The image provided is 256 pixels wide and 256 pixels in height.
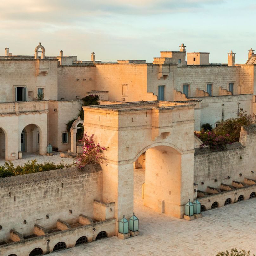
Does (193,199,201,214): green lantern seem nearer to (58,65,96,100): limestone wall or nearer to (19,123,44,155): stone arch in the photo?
(19,123,44,155): stone arch

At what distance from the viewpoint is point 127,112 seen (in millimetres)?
21734

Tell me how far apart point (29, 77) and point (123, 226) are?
19.8m

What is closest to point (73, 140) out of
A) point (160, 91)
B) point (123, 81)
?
point (123, 81)

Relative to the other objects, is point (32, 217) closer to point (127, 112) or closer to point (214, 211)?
point (127, 112)

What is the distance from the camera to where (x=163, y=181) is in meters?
24.7

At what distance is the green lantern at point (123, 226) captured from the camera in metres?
21.6

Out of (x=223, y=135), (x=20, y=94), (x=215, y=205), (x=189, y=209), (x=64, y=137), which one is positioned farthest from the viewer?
(x=20, y=94)

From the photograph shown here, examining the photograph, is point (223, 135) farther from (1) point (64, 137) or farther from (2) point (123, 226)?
(1) point (64, 137)

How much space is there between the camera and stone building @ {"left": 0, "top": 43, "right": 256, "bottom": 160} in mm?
36000

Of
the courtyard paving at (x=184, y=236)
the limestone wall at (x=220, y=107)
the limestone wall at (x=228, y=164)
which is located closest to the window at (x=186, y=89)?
the limestone wall at (x=220, y=107)

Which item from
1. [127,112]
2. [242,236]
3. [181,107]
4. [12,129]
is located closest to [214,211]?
[242,236]

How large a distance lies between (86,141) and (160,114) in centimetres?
312

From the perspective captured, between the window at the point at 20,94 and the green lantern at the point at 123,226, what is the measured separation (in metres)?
19.1

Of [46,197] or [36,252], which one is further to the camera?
[46,197]
